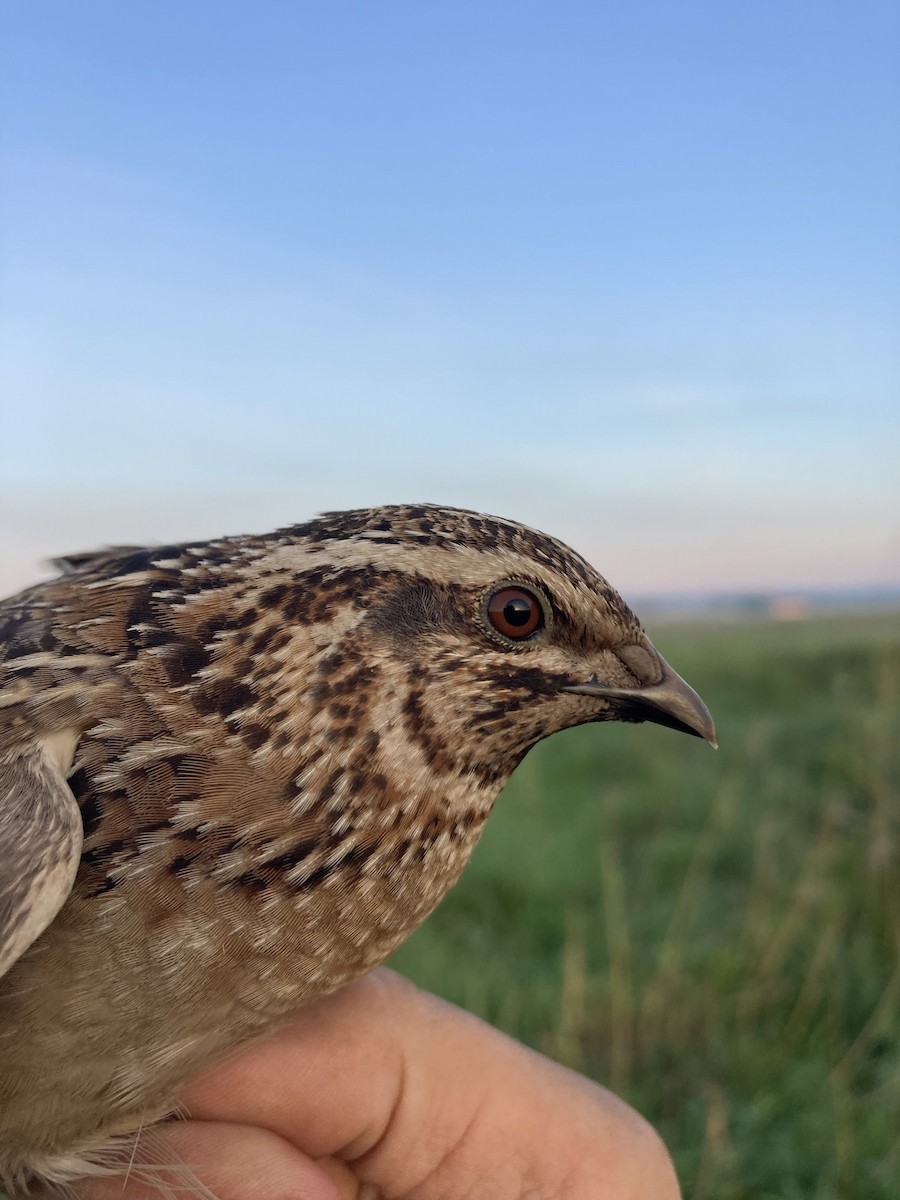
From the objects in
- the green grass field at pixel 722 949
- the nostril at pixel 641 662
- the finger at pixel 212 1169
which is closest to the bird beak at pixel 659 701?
the nostril at pixel 641 662

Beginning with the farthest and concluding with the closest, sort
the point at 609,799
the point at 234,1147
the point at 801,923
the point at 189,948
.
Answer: the point at 609,799 < the point at 801,923 < the point at 234,1147 < the point at 189,948

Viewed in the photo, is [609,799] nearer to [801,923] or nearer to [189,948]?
[801,923]

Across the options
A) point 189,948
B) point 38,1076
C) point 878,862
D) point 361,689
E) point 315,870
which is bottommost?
point 878,862

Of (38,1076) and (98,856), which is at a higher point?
(98,856)

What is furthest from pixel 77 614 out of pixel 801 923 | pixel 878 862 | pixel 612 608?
pixel 878 862

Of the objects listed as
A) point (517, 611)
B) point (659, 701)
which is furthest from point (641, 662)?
point (517, 611)

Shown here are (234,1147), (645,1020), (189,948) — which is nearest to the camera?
(189,948)

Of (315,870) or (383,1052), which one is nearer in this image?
(315,870)

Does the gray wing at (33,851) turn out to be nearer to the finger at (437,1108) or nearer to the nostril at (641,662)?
the finger at (437,1108)
